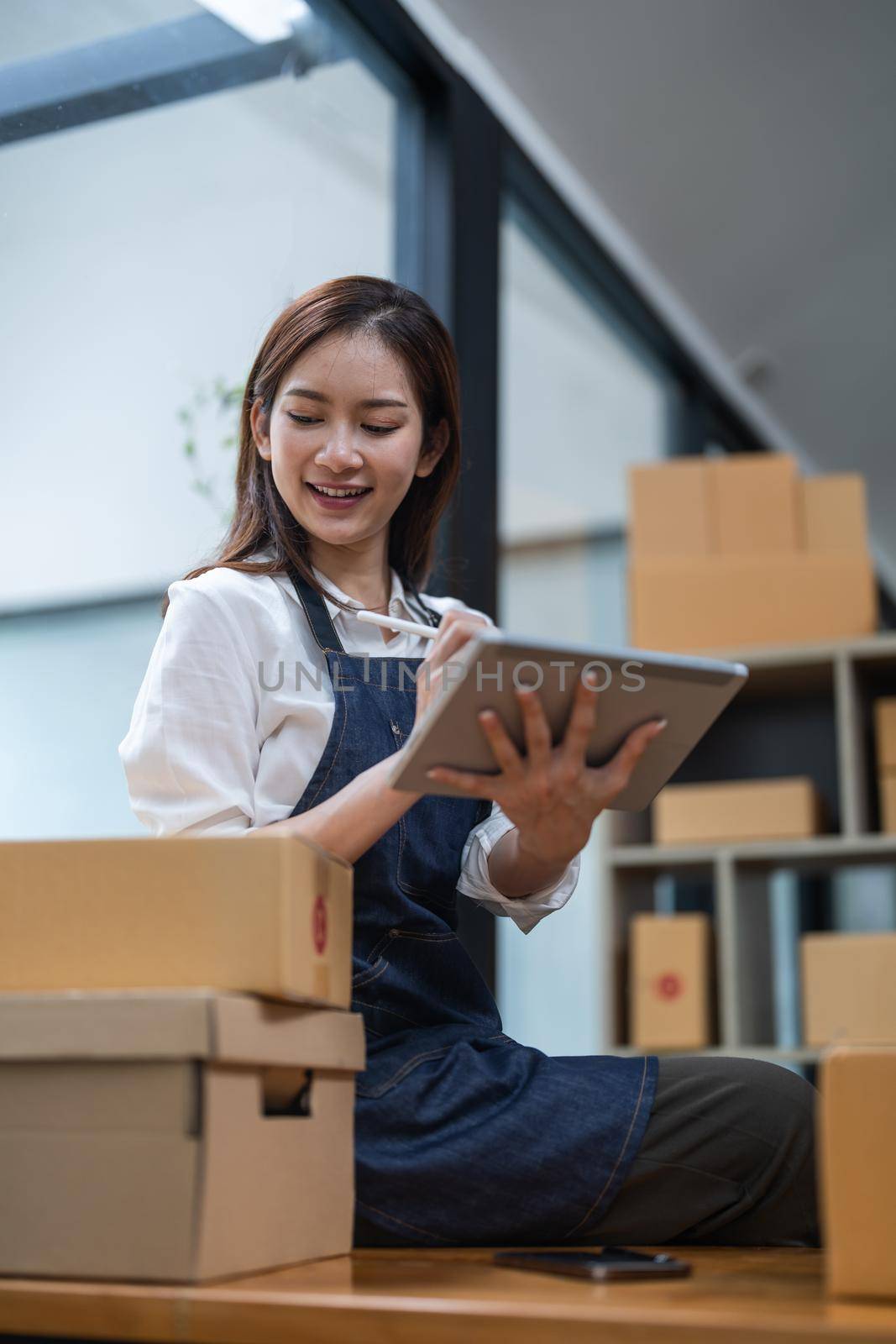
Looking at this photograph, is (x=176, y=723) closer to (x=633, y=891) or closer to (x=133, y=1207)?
(x=133, y=1207)

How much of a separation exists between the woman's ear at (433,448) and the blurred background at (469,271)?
1.34 feet

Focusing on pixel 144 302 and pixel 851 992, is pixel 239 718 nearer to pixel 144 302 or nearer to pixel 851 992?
pixel 144 302

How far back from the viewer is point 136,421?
181cm

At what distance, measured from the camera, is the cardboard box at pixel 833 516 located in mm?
2967

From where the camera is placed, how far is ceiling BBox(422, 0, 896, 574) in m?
2.77

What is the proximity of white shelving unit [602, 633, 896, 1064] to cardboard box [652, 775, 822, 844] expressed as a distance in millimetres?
25

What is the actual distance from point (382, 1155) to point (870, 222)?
10.2ft

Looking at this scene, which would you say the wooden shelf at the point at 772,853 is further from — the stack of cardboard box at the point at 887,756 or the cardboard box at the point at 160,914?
the cardboard box at the point at 160,914

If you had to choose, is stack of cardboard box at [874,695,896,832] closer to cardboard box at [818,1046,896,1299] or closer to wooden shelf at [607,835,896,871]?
wooden shelf at [607,835,896,871]

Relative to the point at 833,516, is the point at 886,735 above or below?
below

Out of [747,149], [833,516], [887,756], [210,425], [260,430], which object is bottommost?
[887,756]

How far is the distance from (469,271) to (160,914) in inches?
65.6

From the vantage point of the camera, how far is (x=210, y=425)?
6.32ft

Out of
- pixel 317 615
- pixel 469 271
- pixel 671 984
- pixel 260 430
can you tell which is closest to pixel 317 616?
pixel 317 615
